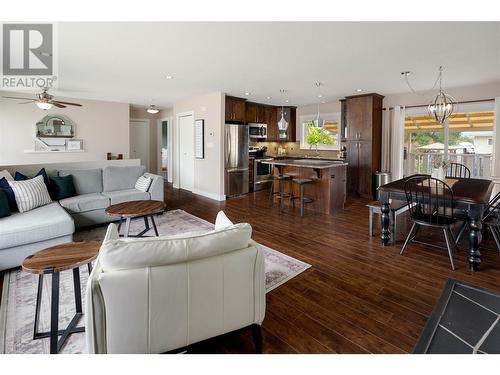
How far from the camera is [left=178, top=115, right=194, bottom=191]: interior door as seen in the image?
7203 mm

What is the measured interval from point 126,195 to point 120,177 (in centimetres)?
58

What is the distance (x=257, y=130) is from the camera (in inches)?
300

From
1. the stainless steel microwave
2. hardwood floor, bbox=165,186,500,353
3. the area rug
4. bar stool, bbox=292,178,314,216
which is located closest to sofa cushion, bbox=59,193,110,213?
the area rug

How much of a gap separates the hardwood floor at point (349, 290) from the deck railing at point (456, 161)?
2377 mm

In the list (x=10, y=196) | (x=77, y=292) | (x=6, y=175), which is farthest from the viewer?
(x=6, y=175)

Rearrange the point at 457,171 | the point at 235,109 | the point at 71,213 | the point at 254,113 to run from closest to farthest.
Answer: the point at 71,213, the point at 457,171, the point at 235,109, the point at 254,113

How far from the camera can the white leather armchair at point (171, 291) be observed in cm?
131

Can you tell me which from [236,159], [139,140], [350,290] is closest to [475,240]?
[350,290]

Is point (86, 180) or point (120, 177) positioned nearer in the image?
point (86, 180)

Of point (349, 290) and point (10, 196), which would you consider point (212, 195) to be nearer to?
point (10, 196)

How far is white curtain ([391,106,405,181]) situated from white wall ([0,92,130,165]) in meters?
6.87

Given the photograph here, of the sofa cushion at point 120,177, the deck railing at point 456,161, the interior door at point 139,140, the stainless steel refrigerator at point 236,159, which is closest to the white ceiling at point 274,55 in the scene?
the stainless steel refrigerator at point 236,159

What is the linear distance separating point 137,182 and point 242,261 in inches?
156
